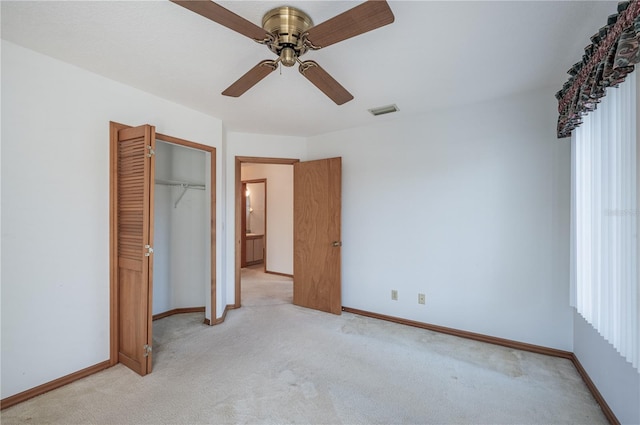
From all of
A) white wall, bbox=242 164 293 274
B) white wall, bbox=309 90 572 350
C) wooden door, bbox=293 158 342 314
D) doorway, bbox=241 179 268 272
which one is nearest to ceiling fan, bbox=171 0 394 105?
white wall, bbox=309 90 572 350

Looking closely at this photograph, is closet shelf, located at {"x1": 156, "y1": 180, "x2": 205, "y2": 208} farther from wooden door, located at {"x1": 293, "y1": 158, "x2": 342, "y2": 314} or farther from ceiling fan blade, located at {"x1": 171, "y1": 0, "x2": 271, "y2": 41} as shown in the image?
ceiling fan blade, located at {"x1": 171, "y1": 0, "x2": 271, "y2": 41}

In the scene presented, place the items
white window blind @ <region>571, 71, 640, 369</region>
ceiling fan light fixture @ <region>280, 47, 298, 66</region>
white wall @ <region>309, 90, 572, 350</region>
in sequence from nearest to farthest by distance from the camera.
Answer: white window blind @ <region>571, 71, 640, 369</region>
ceiling fan light fixture @ <region>280, 47, 298, 66</region>
white wall @ <region>309, 90, 572, 350</region>

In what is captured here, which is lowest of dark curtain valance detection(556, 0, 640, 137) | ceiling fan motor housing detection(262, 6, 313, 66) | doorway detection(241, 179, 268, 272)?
A: doorway detection(241, 179, 268, 272)

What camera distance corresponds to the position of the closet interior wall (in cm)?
362

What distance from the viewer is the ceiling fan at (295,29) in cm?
124

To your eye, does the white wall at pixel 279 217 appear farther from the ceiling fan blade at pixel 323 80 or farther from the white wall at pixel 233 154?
the ceiling fan blade at pixel 323 80

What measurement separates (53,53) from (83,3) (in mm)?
804

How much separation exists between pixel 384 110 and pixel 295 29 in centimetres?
179

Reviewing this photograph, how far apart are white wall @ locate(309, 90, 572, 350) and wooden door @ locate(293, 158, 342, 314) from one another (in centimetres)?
20

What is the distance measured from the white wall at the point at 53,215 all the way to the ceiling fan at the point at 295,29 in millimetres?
1351

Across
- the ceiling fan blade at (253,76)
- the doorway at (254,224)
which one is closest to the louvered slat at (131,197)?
the ceiling fan blade at (253,76)

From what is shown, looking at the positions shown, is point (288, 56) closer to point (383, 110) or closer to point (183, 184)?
point (383, 110)

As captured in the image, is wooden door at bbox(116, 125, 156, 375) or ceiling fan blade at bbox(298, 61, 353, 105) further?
wooden door at bbox(116, 125, 156, 375)

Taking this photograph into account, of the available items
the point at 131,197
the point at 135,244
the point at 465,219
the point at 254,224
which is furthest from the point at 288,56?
the point at 254,224
